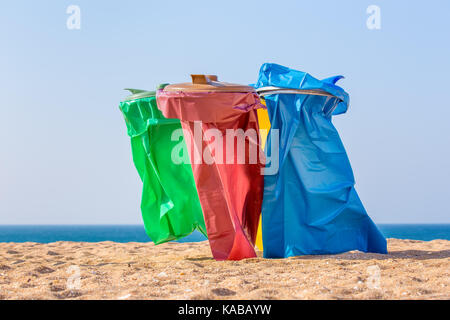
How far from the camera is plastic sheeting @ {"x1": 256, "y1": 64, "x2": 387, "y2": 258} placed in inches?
207

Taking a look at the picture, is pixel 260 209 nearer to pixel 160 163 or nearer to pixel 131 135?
pixel 160 163

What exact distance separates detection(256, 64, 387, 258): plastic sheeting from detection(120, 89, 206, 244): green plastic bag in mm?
1401

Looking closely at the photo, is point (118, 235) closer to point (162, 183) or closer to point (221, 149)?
point (162, 183)

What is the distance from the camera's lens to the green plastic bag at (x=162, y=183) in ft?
20.6

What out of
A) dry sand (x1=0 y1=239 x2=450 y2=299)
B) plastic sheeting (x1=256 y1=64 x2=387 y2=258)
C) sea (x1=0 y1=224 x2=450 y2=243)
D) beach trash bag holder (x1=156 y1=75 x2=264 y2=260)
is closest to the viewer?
dry sand (x1=0 y1=239 x2=450 y2=299)

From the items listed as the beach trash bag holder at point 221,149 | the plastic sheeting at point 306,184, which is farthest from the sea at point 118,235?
the beach trash bag holder at point 221,149

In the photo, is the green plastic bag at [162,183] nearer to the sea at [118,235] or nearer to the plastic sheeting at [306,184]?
the plastic sheeting at [306,184]

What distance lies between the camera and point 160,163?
6367 mm

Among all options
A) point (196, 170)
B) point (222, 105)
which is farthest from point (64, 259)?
point (222, 105)

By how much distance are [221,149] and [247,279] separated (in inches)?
66.2

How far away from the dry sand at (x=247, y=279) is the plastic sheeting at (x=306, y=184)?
31 cm
